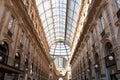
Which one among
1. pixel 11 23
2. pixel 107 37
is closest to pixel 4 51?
pixel 11 23

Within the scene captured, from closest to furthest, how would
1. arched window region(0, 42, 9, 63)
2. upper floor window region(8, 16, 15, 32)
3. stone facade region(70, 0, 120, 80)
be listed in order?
stone facade region(70, 0, 120, 80) → arched window region(0, 42, 9, 63) → upper floor window region(8, 16, 15, 32)

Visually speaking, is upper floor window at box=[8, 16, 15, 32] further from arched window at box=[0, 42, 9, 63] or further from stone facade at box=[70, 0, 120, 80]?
stone facade at box=[70, 0, 120, 80]

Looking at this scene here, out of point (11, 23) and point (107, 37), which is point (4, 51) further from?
point (107, 37)

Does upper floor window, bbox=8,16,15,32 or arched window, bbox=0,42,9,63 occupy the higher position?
upper floor window, bbox=8,16,15,32

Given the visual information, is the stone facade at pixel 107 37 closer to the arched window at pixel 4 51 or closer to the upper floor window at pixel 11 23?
the upper floor window at pixel 11 23

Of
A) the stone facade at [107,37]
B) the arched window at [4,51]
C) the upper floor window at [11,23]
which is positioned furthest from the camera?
the upper floor window at [11,23]

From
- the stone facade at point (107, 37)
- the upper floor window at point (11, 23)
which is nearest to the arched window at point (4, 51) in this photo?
the upper floor window at point (11, 23)

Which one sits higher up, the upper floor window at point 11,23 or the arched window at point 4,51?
the upper floor window at point 11,23

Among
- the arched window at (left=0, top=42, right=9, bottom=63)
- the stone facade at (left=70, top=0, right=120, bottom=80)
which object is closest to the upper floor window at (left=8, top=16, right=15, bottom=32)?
the arched window at (left=0, top=42, right=9, bottom=63)

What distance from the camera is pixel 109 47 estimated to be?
42.8 ft

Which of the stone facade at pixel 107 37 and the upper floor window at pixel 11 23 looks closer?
the stone facade at pixel 107 37

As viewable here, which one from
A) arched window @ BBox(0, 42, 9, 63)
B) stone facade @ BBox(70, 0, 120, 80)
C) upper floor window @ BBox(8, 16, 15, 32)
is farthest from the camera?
upper floor window @ BBox(8, 16, 15, 32)

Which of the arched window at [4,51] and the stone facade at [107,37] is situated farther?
the arched window at [4,51]

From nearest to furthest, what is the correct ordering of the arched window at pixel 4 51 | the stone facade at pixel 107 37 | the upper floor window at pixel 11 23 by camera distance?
the stone facade at pixel 107 37
the arched window at pixel 4 51
the upper floor window at pixel 11 23
